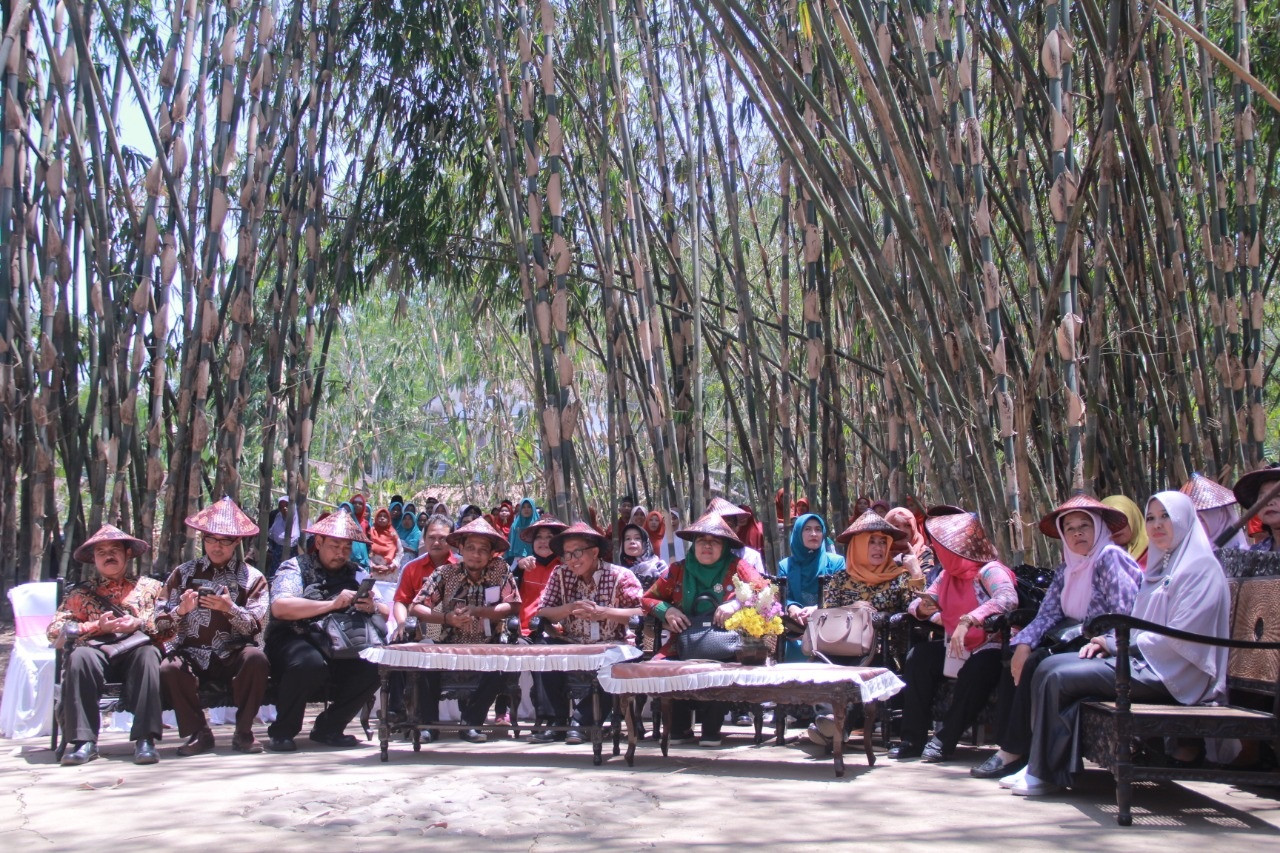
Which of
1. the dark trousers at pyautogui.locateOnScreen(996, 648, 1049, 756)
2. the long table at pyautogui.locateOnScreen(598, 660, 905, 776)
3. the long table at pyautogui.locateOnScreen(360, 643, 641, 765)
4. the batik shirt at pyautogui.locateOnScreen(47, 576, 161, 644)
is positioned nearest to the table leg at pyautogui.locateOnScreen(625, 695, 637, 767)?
the long table at pyautogui.locateOnScreen(598, 660, 905, 776)

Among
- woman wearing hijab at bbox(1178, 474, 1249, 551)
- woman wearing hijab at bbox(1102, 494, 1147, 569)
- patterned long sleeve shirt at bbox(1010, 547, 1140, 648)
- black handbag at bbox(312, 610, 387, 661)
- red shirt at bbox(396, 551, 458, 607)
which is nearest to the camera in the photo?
patterned long sleeve shirt at bbox(1010, 547, 1140, 648)

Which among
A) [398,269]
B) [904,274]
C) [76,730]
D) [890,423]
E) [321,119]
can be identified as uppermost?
[321,119]

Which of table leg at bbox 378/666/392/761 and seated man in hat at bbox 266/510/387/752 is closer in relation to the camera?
table leg at bbox 378/666/392/761

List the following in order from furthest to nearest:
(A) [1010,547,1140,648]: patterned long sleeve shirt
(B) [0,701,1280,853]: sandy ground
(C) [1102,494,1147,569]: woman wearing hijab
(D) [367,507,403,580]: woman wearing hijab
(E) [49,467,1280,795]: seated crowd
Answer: (D) [367,507,403,580]: woman wearing hijab < (C) [1102,494,1147,569]: woman wearing hijab < (E) [49,467,1280,795]: seated crowd < (A) [1010,547,1140,648]: patterned long sleeve shirt < (B) [0,701,1280,853]: sandy ground

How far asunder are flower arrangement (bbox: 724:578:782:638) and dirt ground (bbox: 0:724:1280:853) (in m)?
0.45

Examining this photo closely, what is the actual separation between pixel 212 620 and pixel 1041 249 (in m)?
6.25

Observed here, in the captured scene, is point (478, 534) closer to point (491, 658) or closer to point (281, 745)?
point (491, 658)

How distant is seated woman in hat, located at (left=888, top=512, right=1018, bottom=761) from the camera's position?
4.15m

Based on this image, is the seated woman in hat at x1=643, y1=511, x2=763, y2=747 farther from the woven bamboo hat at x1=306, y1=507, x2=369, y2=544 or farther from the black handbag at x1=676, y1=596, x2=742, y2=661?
the woven bamboo hat at x1=306, y1=507, x2=369, y2=544

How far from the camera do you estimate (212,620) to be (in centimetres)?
462

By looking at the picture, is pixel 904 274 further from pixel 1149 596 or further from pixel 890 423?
pixel 1149 596

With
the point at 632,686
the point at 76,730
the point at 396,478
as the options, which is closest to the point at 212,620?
the point at 76,730

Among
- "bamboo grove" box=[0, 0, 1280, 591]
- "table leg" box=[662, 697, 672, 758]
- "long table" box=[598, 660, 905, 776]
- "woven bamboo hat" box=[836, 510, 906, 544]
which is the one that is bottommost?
"table leg" box=[662, 697, 672, 758]

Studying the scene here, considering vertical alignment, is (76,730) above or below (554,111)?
below
